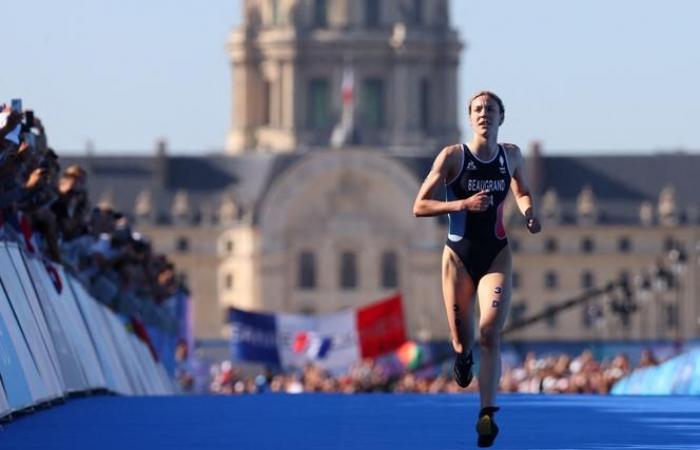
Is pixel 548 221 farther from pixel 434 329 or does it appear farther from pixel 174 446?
pixel 174 446

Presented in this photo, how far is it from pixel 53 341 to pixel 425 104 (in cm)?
15645

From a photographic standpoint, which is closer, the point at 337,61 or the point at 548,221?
the point at 548,221

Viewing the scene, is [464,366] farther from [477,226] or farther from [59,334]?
[59,334]

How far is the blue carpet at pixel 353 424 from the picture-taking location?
693 inches

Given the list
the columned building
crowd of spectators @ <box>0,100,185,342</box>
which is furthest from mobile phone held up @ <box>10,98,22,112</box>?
the columned building

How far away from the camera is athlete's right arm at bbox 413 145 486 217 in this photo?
17.6m

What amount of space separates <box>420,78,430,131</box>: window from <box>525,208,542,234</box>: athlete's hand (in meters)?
161

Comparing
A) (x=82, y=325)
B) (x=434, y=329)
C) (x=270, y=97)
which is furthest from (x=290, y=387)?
(x=270, y=97)

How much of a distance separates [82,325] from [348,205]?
135 m

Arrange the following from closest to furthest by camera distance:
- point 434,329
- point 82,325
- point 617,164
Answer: point 82,325 < point 434,329 < point 617,164

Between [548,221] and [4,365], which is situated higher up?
[4,365]

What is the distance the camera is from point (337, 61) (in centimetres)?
17850

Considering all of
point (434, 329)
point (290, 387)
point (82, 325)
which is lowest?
point (434, 329)

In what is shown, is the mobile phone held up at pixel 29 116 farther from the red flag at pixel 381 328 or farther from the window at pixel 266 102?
the window at pixel 266 102
